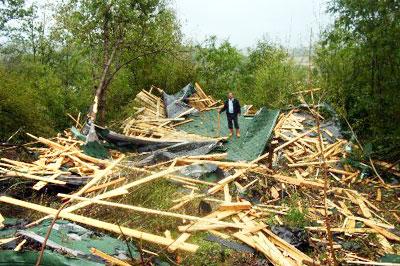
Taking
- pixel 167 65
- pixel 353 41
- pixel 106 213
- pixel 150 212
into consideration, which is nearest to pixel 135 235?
pixel 150 212

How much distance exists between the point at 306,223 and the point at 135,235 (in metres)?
3.01

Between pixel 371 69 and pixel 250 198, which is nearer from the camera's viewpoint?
pixel 250 198

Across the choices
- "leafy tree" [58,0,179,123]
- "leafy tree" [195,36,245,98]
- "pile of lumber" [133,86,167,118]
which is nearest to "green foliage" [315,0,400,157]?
"pile of lumber" [133,86,167,118]

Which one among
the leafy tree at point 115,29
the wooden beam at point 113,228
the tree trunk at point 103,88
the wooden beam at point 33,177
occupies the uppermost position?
the leafy tree at point 115,29

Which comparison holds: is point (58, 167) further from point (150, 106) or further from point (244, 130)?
point (150, 106)

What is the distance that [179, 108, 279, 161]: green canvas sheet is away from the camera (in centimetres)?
1012

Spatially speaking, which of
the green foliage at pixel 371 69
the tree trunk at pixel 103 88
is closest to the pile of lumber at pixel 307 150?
the green foliage at pixel 371 69

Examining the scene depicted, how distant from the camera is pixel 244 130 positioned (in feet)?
39.8

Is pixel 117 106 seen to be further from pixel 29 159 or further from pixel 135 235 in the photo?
pixel 135 235

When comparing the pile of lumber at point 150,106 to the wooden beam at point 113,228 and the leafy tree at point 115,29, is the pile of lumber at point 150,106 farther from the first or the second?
the wooden beam at point 113,228

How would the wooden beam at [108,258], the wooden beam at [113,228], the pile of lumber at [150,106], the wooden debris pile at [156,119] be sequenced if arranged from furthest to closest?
the pile of lumber at [150,106] → the wooden debris pile at [156,119] → the wooden beam at [113,228] → the wooden beam at [108,258]

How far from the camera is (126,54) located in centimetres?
1681

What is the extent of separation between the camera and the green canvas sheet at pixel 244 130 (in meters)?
10.1

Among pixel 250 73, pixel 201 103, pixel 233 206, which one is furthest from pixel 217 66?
pixel 233 206
